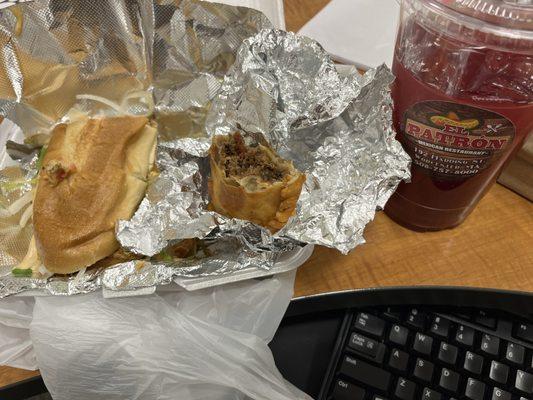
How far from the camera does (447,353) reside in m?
0.46

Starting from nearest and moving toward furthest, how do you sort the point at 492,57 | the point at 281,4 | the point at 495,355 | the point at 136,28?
the point at 492,57
the point at 495,355
the point at 136,28
the point at 281,4

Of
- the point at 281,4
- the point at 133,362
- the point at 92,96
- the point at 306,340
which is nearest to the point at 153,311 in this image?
the point at 133,362

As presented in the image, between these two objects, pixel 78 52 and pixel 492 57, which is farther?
pixel 78 52

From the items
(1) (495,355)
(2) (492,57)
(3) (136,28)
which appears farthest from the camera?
(3) (136,28)

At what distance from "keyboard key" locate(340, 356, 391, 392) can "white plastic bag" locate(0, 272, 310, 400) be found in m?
0.05

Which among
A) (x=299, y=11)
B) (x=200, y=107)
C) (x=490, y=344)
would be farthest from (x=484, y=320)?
(x=299, y=11)

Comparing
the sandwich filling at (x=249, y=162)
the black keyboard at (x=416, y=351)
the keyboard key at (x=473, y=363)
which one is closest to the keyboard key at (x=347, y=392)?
the black keyboard at (x=416, y=351)

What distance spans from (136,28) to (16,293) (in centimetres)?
33

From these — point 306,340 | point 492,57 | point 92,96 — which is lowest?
point 306,340

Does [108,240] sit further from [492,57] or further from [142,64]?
[492,57]

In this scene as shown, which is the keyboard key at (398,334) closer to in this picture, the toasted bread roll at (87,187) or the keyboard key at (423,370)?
the keyboard key at (423,370)

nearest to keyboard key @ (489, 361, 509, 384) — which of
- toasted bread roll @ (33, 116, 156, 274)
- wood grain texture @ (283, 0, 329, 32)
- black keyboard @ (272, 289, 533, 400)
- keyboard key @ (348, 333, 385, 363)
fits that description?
black keyboard @ (272, 289, 533, 400)

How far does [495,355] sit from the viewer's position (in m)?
0.46

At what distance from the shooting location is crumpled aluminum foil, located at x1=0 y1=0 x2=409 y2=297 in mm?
444
